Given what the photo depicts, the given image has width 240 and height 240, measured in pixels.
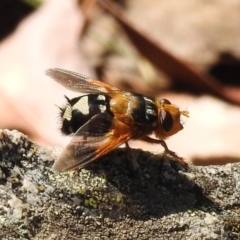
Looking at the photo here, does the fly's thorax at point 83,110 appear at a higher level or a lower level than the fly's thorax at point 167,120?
lower

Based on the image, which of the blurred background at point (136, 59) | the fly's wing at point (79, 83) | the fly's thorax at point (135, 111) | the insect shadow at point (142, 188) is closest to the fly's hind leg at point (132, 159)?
the insect shadow at point (142, 188)

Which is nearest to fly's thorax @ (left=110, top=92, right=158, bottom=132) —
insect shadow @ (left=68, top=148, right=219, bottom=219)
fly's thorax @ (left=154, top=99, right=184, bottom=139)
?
fly's thorax @ (left=154, top=99, right=184, bottom=139)

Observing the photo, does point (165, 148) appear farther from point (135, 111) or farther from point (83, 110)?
point (83, 110)

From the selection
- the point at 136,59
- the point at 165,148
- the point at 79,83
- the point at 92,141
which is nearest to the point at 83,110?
the point at 92,141

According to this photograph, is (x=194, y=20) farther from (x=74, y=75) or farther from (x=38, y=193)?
(x=38, y=193)

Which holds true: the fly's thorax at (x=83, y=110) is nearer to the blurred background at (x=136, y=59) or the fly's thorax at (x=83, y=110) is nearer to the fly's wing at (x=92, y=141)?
the fly's wing at (x=92, y=141)
